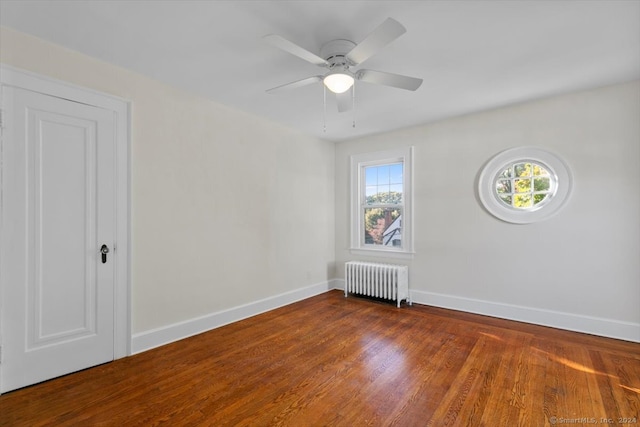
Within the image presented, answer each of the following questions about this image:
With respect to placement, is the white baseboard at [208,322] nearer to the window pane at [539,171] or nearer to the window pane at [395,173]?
the window pane at [395,173]

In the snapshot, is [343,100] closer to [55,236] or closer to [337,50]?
[337,50]

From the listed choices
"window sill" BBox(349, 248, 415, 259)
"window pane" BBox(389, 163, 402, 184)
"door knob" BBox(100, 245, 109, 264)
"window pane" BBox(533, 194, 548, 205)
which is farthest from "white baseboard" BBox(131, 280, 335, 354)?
"window pane" BBox(533, 194, 548, 205)

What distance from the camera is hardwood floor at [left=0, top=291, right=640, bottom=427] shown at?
1.84 m

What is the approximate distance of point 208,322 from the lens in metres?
3.28

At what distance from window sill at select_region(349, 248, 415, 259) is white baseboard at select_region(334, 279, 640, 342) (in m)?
0.52

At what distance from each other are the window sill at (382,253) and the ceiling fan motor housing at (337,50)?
294 cm

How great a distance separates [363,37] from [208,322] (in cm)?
316

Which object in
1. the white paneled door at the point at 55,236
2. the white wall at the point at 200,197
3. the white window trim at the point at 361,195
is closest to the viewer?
the white paneled door at the point at 55,236

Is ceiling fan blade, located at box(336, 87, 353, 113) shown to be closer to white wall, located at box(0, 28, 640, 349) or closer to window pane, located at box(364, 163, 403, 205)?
white wall, located at box(0, 28, 640, 349)

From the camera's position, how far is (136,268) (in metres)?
2.73

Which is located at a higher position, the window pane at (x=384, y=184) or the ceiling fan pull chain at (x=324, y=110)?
the ceiling fan pull chain at (x=324, y=110)

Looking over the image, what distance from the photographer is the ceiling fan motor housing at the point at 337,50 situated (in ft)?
7.06

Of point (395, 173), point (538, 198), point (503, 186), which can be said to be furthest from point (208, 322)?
point (538, 198)

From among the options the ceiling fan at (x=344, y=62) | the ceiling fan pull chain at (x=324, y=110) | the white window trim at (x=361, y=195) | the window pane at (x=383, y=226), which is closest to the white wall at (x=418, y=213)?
the white window trim at (x=361, y=195)
